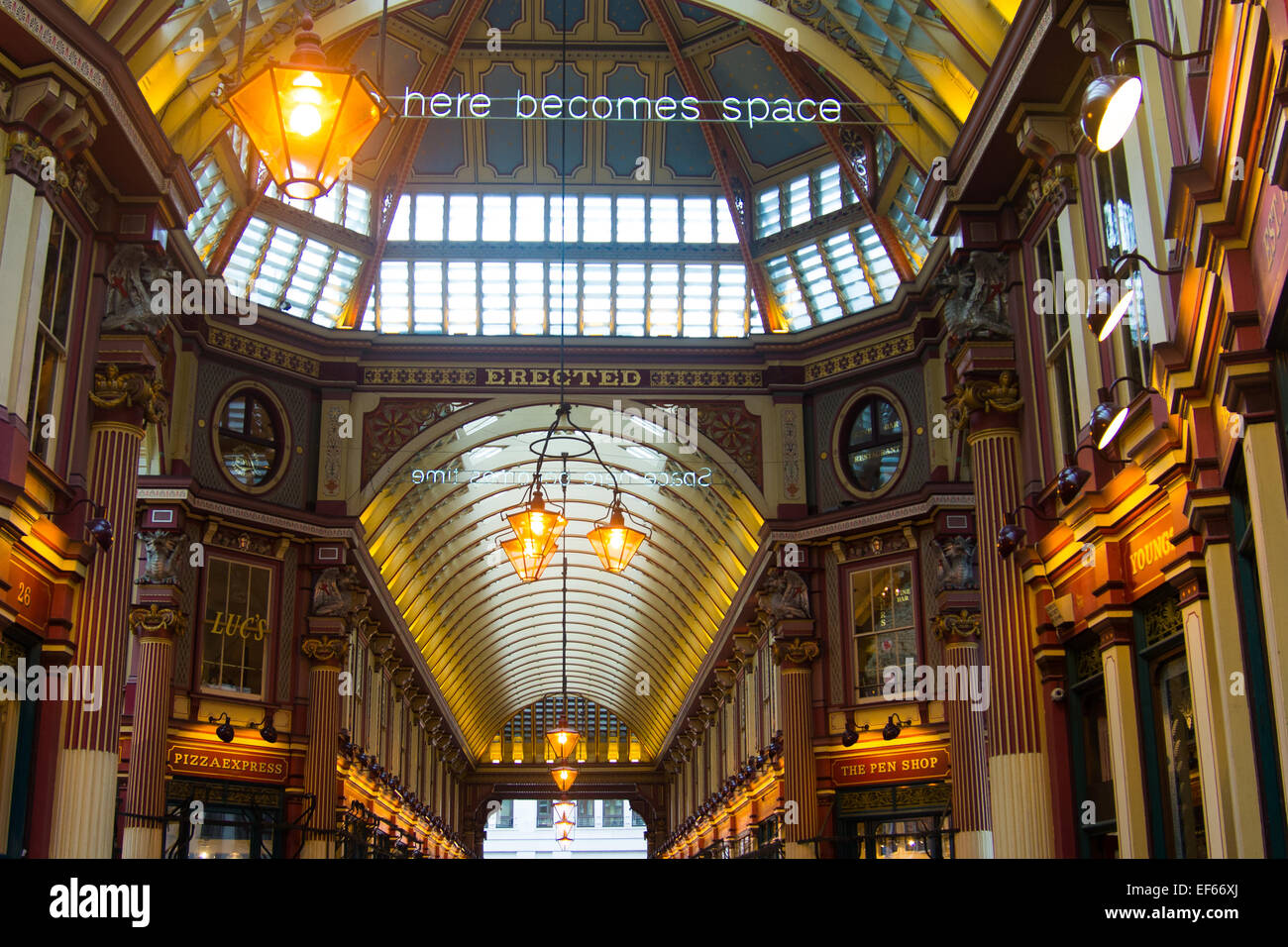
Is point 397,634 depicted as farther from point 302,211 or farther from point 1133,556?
point 1133,556

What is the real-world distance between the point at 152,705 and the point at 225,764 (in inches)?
75.8

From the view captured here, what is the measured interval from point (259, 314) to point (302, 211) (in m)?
2.50

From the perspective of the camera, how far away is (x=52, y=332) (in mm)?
12578

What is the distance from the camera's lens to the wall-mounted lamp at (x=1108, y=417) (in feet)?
31.6

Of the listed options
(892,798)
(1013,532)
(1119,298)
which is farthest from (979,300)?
(892,798)

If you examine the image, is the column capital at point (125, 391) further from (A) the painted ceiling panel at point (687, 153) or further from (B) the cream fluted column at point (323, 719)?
(A) the painted ceiling panel at point (687, 153)

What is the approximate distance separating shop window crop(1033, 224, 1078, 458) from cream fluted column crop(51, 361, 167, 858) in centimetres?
893

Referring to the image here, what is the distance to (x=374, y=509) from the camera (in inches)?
977

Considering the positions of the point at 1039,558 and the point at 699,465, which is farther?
the point at 699,465

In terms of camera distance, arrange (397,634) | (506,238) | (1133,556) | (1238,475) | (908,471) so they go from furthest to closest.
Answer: (397,634)
(506,238)
(908,471)
(1133,556)
(1238,475)

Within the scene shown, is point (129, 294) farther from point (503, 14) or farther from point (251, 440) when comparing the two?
point (503, 14)

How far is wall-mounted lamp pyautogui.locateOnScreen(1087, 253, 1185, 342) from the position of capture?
836cm
